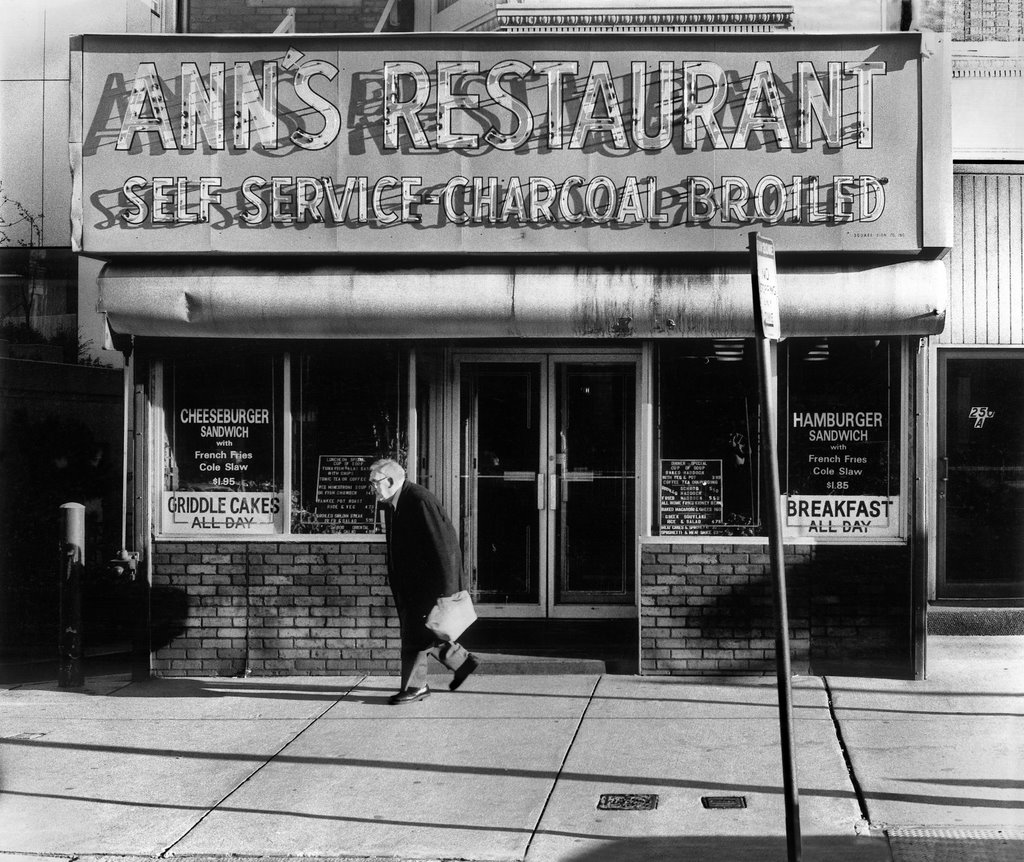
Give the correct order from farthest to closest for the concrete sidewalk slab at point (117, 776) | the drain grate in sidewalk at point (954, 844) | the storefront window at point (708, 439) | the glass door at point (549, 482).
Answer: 1. the glass door at point (549, 482)
2. the storefront window at point (708, 439)
3. the concrete sidewalk slab at point (117, 776)
4. the drain grate in sidewalk at point (954, 844)

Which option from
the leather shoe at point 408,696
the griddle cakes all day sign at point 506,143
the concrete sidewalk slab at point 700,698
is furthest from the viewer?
the griddle cakes all day sign at point 506,143

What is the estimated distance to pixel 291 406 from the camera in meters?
8.78

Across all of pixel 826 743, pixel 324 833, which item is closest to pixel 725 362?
pixel 826 743

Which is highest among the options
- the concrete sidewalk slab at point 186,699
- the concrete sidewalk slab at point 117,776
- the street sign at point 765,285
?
the street sign at point 765,285

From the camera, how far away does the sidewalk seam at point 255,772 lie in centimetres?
545

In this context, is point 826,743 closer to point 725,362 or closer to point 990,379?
point 725,362

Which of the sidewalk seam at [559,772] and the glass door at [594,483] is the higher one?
the glass door at [594,483]

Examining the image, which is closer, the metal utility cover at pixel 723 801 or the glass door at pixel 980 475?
the metal utility cover at pixel 723 801

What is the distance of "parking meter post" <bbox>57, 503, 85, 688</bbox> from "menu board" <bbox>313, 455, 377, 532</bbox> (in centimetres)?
175

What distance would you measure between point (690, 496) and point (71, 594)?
180 inches

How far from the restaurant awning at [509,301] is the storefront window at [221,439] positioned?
446mm

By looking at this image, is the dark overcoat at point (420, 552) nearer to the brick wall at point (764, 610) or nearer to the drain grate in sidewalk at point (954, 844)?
the brick wall at point (764, 610)

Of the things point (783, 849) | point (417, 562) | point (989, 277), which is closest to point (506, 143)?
point (417, 562)

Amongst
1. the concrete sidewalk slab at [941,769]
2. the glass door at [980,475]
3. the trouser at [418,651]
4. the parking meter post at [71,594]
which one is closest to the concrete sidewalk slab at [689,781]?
the concrete sidewalk slab at [941,769]
